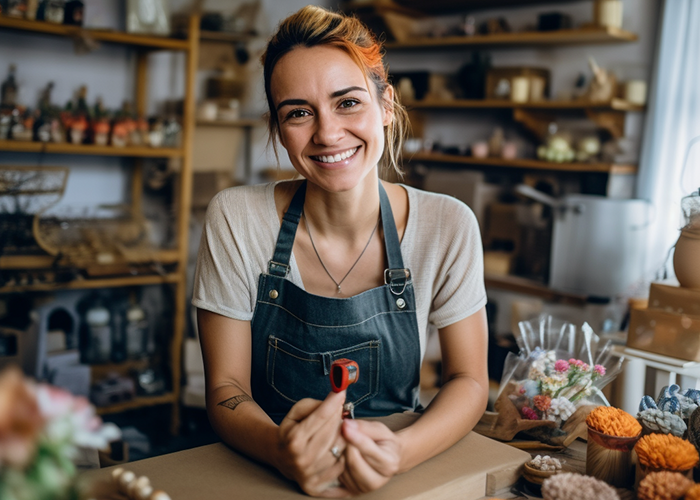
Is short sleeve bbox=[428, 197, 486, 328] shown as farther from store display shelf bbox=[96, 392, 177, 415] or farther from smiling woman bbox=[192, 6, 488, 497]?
store display shelf bbox=[96, 392, 177, 415]

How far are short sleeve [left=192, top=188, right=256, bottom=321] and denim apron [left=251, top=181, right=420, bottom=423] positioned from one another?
0.04 meters

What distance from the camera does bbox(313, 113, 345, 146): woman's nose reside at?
1198 millimetres

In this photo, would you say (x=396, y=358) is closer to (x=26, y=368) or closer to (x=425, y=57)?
(x=26, y=368)

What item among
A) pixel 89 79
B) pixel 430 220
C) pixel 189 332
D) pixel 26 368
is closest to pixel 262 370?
pixel 430 220

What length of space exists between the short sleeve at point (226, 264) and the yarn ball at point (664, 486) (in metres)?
0.74

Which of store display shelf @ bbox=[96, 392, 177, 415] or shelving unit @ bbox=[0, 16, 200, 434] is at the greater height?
shelving unit @ bbox=[0, 16, 200, 434]

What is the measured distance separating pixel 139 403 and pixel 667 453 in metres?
2.66

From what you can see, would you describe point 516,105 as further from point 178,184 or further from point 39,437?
point 39,437

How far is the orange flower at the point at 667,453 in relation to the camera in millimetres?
834

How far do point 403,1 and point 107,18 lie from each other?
1.59m

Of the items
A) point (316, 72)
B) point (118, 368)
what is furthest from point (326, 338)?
point (118, 368)

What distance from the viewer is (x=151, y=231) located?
310 cm

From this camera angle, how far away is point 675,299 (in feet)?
4.88

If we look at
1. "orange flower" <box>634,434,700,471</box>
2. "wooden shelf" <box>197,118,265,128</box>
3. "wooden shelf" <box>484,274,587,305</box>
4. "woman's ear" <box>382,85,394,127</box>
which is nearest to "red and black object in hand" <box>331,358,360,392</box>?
"orange flower" <box>634,434,700,471</box>
